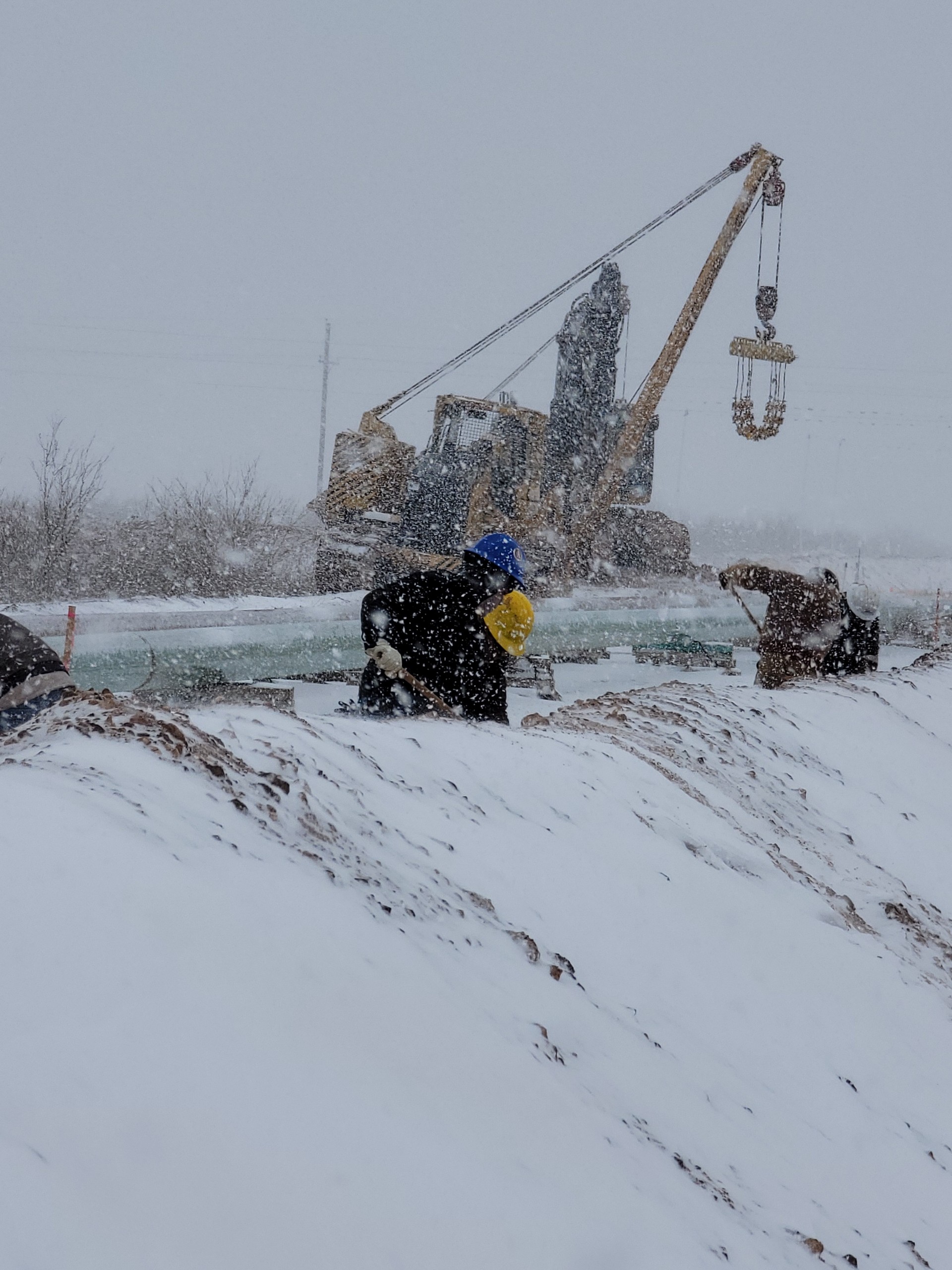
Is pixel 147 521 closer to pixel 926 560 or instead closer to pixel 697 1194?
pixel 697 1194

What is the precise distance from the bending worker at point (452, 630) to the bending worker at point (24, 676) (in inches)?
49.1

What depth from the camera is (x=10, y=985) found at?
1.14 m

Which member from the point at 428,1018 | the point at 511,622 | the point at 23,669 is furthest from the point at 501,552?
the point at 428,1018

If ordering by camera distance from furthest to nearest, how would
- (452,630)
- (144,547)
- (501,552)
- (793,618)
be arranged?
(144,547) < (793,618) < (501,552) < (452,630)

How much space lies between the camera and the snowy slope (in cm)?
106

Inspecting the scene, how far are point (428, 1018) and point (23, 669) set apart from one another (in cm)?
258

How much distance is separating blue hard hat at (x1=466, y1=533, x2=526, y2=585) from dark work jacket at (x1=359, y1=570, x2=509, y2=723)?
14cm

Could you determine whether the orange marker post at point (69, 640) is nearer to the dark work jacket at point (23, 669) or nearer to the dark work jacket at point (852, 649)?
the dark work jacket at point (23, 669)

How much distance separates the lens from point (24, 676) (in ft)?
11.7

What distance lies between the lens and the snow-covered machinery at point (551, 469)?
610 inches

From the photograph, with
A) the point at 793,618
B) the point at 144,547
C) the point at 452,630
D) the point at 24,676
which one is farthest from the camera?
the point at 144,547

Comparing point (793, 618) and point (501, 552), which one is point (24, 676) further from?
point (793, 618)

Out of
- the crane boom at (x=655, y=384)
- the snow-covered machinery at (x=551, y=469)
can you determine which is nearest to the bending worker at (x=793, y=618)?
the snow-covered machinery at (x=551, y=469)

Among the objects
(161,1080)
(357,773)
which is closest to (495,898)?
(357,773)
